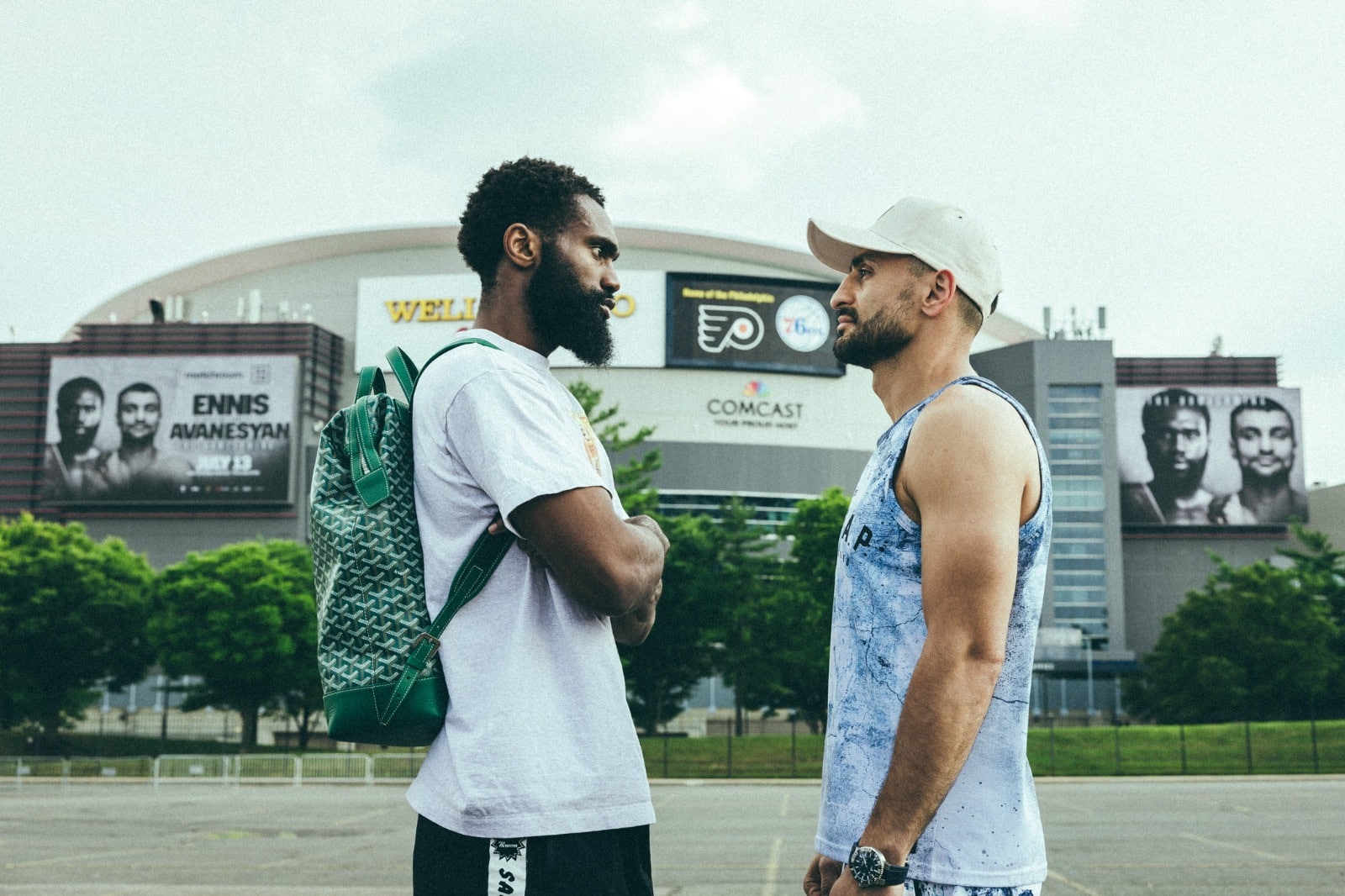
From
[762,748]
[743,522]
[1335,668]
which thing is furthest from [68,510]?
[1335,668]

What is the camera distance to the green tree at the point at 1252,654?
54156 millimetres

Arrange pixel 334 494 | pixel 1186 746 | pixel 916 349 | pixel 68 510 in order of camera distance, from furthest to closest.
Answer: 1. pixel 68 510
2. pixel 1186 746
3. pixel 916 349
4. pixel 334 494

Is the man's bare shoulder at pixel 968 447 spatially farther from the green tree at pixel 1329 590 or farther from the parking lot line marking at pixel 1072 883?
the green tree at pixel 1329 590

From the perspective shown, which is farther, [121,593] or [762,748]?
[121,593]

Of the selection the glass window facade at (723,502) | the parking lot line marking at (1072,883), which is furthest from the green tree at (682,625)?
the parking lot line marking at (1072,883)

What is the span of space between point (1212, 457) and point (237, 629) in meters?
65.8

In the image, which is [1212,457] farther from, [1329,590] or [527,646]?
[527,646]

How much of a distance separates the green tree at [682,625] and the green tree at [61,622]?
22351 mm

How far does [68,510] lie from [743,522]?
5365 centimetres

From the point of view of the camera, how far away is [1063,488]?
84.0 meters

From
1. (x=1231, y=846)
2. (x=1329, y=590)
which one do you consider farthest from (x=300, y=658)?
(x=1329, y=590)

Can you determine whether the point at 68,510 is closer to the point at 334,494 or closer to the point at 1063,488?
the point at 1063,488

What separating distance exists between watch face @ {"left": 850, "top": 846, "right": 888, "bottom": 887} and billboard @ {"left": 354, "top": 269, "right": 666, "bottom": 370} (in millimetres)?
78844

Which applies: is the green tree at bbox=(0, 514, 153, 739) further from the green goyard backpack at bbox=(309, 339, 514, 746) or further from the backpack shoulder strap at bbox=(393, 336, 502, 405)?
the green goyard backpack at bbox=(309, 339, 514, 746)
